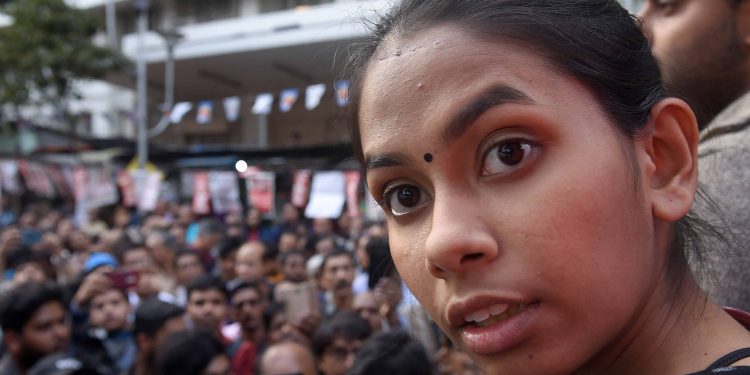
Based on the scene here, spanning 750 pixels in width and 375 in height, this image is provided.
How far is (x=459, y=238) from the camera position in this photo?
0.81 meters

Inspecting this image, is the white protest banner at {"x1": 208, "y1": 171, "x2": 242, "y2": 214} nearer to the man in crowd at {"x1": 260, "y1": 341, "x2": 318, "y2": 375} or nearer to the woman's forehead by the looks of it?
the man in crowd at {"x1": 260, "y1": 341, "x2": 318, "y2": 375}

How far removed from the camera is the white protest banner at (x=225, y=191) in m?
12.0

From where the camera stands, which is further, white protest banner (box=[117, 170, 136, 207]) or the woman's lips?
white protest banner (box=[117, 170, 136, 207])

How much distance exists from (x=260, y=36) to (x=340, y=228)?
34.2ft

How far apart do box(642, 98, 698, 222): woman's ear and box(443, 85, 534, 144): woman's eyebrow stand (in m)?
0.21

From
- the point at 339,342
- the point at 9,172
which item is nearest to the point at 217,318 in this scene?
the point at 339,342

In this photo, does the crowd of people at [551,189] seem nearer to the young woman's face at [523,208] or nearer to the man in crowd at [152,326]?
the young woman's face at [523,208]

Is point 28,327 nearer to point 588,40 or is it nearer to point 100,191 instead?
point 588,40

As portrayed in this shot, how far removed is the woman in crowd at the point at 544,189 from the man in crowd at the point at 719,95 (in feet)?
0.75

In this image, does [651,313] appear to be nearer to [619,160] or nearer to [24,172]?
[619,160]

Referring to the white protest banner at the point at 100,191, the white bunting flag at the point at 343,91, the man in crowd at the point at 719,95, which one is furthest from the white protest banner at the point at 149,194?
the man in crowd at the point at 719,95

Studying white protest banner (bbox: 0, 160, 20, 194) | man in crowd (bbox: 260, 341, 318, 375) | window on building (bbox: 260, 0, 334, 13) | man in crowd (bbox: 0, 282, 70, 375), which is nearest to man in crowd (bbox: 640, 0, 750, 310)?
man in crowd (bbox: 260, 341, 318, 375)

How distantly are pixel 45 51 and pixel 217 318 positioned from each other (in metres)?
15.2

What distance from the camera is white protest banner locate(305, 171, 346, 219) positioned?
9.73m
